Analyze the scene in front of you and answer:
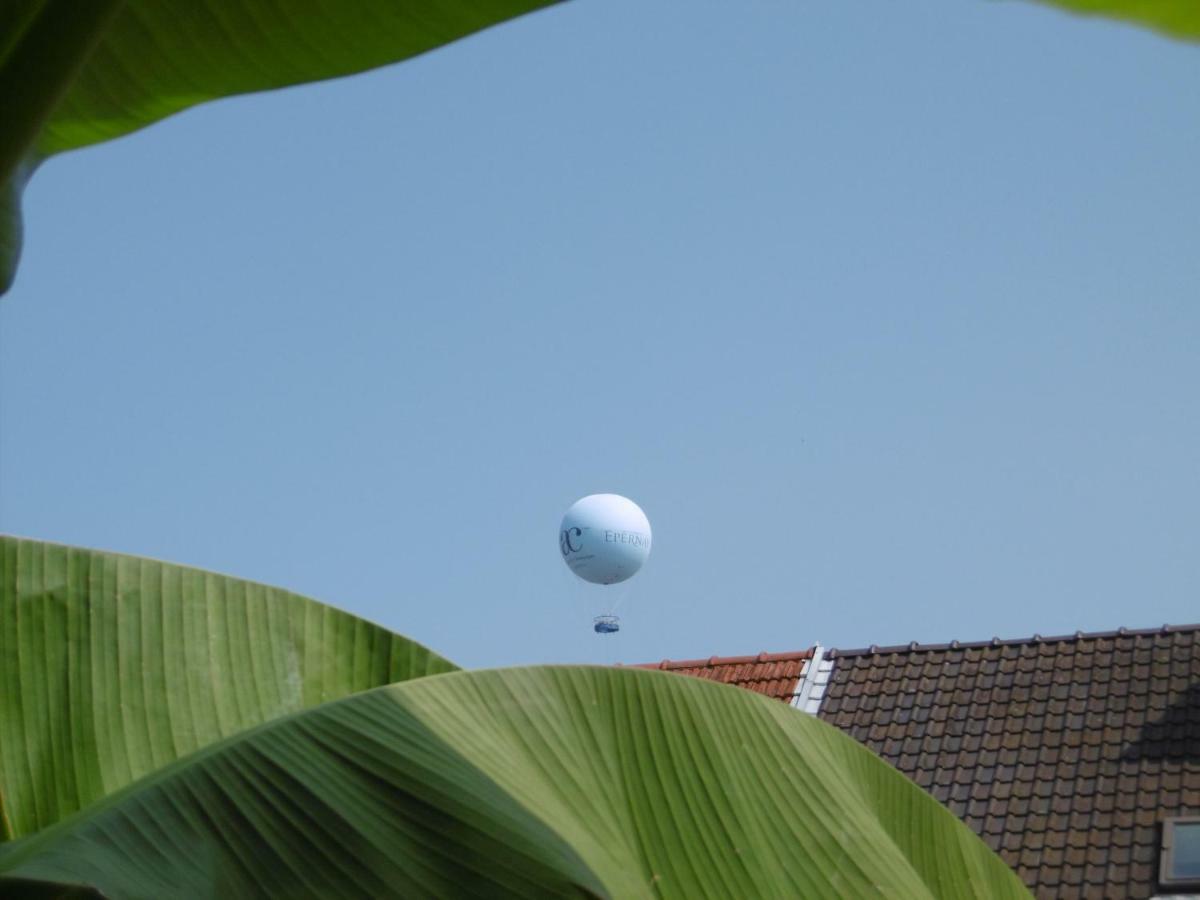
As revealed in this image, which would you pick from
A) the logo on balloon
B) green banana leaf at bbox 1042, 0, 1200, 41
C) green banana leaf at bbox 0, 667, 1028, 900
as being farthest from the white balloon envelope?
green banana leaf at bbox 1042, 0, 1200, 41

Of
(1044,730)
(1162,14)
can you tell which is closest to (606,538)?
(1044,730)

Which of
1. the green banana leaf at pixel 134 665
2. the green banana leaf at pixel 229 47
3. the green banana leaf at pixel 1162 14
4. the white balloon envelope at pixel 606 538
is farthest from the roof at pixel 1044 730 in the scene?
the green banana leaf at pixel 1162 14

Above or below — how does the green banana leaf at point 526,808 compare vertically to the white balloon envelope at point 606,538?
below

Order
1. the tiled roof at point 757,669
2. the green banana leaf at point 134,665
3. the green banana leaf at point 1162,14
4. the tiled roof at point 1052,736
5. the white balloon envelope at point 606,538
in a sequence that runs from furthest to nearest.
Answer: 1. the white balloon envelope at point 606,538
2. the tiled roof at point 757,669
3. the tiled roof at point 1052,736
4. the green banana leaf at point 134,665
5. the green banana leaf at point 1162,14

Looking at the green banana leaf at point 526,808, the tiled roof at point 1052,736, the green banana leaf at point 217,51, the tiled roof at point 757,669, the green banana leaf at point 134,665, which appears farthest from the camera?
the tiled roof at point 757,669

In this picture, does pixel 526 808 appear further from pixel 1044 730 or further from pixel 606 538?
pixel 606 538

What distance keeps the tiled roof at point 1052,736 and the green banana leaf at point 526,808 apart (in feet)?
24.5

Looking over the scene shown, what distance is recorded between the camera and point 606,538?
1905 centimetres

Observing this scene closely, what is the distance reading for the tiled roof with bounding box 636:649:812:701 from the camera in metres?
12.3

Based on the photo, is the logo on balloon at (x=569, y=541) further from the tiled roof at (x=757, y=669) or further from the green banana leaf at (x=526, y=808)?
the green banana leaf at (x=526, y=808)

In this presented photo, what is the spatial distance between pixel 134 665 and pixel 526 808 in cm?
92

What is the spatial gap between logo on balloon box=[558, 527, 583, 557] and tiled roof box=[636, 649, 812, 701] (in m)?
6.41

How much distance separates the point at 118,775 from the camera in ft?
7.52

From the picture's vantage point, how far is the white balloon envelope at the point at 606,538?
19141 millimetres
